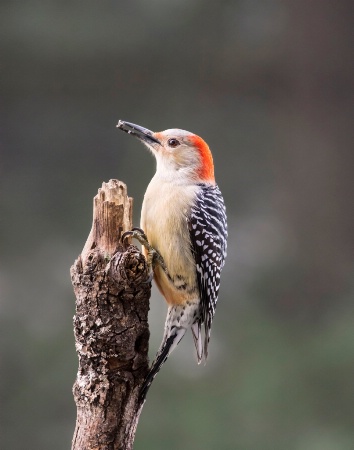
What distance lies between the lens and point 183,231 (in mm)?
3270

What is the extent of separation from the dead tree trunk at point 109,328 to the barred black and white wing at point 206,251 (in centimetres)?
50

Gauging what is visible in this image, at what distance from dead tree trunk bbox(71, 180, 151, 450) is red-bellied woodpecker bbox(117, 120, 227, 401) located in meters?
0.29

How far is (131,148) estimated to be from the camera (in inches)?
298

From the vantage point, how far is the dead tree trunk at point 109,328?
273cm

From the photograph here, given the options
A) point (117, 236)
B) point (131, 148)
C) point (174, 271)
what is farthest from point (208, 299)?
point (131, 148)

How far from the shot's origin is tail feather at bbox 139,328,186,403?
2871mm

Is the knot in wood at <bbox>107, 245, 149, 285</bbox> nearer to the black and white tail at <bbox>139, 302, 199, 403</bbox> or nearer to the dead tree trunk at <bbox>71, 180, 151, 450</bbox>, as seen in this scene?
the dead tree trunk at <bbox>71, 180, 151, 450</bbox>

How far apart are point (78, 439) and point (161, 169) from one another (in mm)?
1236

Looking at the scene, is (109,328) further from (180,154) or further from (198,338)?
(180,154)

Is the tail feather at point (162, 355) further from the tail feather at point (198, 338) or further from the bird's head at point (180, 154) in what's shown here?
the bird's head at point (180, 154)

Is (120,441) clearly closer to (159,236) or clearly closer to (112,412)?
(112,412)

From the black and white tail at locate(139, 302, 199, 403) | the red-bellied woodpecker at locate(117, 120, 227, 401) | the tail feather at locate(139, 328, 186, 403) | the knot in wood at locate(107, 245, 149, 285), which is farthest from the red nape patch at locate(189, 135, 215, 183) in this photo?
the knot in wood at locate(107, 245, 149, 285)

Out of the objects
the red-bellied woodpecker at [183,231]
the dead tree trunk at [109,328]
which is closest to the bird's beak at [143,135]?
the red-bellied woodpecker at [183,231]

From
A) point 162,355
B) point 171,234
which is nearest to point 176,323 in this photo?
point 162,355
